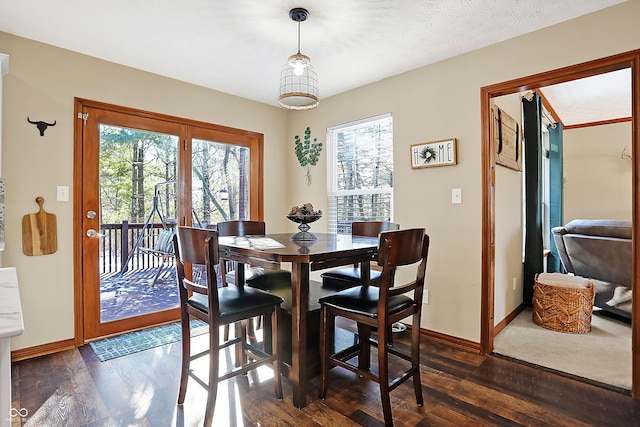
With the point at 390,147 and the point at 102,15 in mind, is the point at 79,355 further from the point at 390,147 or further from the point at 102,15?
the point at 390,147

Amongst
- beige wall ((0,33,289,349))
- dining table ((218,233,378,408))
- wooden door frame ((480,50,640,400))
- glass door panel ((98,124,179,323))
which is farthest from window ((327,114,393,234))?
beige wall ((0,33,289,349))

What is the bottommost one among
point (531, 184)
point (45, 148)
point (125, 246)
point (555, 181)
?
point (125, 246)

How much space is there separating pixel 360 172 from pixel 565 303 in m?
2.26

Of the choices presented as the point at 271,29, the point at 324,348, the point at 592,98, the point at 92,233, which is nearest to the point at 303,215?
the point at 324,348

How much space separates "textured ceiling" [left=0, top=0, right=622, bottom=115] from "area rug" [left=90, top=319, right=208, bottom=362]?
2362mm

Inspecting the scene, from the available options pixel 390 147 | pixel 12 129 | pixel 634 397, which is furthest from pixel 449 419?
Result: pixel 12 129

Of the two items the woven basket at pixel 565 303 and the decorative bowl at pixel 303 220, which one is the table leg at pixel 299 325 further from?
the woven basket at pixel 565 303

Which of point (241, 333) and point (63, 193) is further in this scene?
point (63, 193)

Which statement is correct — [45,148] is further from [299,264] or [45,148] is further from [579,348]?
[579,348]

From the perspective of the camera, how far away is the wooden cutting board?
2506 millimetres

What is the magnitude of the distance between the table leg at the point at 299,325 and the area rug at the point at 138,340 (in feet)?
4.74

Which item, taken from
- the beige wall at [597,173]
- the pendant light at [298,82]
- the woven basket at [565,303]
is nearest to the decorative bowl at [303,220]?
the pendant light at [298,82]

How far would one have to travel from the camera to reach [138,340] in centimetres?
284

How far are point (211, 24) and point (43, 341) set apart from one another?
8.75 ft
